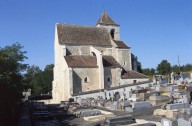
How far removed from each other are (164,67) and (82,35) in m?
39.2

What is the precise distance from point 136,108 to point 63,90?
834 inches

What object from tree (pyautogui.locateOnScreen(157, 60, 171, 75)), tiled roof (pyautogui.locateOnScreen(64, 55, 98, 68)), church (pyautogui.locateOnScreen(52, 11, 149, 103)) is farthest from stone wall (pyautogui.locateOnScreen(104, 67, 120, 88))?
tree (pyautogui.locateOnScreen(157, 60, 171, 75))

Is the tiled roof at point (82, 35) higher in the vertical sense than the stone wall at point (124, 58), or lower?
higher

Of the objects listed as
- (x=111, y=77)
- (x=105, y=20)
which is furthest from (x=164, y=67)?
(x=111, y=77)

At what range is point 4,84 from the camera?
18078 mm

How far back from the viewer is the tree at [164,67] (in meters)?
74.5

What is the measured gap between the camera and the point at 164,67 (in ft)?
247

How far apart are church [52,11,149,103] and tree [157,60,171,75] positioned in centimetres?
3057

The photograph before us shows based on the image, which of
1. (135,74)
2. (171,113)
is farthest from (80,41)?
(171,113)

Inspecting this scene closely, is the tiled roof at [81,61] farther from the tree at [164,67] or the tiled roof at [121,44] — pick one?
the tree at [164,67]

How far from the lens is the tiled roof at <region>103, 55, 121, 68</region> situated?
3992 centimetres

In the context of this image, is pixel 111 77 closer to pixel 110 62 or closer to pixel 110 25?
pixel 110 62

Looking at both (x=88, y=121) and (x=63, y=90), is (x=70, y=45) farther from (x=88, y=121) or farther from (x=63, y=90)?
(x=88, y=121)

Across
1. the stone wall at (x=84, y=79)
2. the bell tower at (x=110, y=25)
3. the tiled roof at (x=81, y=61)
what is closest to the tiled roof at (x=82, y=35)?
the bell tower at (x=110, y=25)
